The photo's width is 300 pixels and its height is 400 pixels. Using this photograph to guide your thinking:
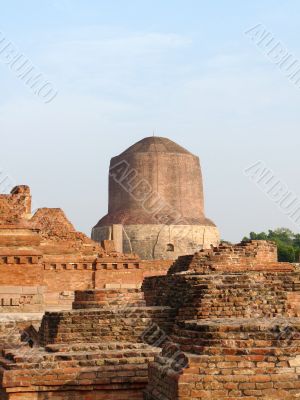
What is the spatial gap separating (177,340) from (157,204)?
27185 millimetres

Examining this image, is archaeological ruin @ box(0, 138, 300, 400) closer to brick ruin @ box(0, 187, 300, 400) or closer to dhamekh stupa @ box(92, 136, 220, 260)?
brick ruin @ box(0, 187, 300, 400)

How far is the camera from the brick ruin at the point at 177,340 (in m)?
4.81

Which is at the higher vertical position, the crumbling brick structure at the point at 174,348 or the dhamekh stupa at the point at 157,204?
the dhamekh stupa at the point at 157,204

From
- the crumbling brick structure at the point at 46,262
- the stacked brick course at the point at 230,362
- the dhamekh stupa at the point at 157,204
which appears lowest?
the stacked brick course at the point at 230,362

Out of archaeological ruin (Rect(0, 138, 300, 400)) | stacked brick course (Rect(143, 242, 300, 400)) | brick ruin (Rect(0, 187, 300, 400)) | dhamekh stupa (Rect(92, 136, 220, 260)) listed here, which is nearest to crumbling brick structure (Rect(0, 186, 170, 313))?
archaeological ruin (Rect(0, 138, 300, 400))

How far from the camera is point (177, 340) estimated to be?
548cm

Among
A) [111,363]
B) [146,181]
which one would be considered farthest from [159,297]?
[146,181]

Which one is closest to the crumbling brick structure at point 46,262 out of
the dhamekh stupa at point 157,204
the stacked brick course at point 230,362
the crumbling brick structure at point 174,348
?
the crumbling brick structure at point 174,348

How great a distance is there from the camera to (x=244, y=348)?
4.88 m

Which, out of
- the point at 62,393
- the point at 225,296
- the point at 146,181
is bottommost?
the point at 62,393

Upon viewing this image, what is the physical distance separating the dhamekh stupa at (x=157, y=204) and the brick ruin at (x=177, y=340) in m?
18.2

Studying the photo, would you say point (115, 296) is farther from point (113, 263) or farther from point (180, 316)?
point (113, 263)

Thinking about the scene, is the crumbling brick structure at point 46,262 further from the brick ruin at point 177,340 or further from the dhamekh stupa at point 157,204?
the dhamekh stupa at point 157,204

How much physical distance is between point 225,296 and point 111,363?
1426 mm
